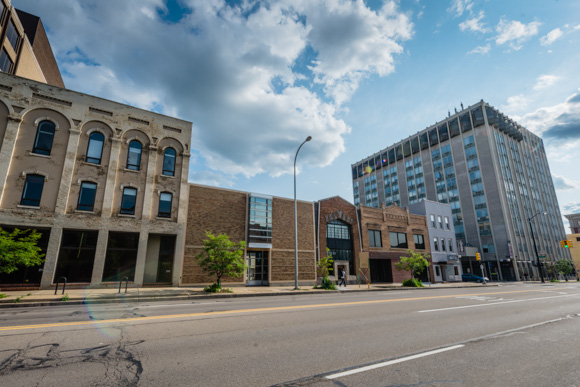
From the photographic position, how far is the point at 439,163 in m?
70.9

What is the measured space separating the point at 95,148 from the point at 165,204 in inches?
261

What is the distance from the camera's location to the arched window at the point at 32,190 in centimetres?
1839

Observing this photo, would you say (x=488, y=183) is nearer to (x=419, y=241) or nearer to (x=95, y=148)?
(x=419, y=241)

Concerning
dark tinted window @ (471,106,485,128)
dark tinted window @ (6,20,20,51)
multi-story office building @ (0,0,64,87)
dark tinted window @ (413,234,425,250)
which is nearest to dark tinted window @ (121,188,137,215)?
multi-story office building @ (0,0,64,87)

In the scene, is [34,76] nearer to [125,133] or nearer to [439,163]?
[125,133]

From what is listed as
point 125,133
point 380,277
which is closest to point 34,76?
point 125,133

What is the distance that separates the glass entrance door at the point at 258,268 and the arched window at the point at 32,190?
16058mm

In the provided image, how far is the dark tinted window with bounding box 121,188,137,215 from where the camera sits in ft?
69.8

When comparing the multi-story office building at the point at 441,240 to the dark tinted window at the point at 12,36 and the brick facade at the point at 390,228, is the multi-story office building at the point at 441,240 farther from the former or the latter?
the dark tinted window at the point at 12,36

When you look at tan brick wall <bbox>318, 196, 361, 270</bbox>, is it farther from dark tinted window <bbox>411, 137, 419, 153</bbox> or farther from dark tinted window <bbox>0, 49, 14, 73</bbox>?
Result: dark tinted window <bbox>411, 137, 419, 153</bbox>

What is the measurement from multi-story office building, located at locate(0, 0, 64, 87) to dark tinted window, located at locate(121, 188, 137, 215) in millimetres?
14642

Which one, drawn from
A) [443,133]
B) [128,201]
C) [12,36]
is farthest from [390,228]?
[443,133]

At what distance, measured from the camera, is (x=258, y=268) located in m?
25.8

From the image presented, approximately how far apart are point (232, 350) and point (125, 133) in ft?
74.4
